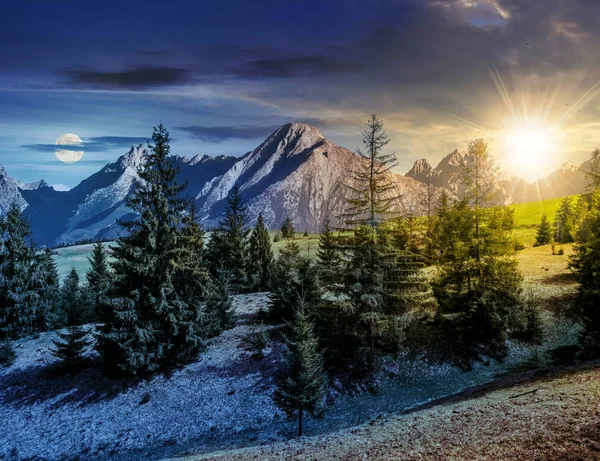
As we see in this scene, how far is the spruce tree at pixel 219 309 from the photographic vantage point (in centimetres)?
3194

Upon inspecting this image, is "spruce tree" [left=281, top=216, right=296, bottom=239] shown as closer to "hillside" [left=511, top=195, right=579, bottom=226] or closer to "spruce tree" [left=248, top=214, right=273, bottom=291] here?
"spruce tree" [left=248, top=214, right=273, bottom=291]

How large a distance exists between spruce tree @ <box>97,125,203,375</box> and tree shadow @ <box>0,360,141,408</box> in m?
1.33

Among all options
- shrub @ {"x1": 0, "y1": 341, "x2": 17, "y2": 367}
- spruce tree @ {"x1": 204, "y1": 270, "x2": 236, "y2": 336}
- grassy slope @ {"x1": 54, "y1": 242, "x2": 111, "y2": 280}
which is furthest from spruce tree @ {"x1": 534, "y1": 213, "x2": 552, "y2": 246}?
grassy slope @ {"x1": 54, "y1": 242, "x2": 111, "y2": 280}

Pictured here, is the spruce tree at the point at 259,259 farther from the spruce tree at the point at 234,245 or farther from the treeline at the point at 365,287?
the treeline at the point at 365,287

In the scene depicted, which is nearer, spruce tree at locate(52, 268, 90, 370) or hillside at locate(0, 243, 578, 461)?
hillside at locate(0, 243, 578, 461)

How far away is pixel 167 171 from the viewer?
27281 millimetres

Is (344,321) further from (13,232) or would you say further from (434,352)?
(13,232)

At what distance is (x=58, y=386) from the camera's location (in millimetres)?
28156

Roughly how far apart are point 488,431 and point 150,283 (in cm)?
2367

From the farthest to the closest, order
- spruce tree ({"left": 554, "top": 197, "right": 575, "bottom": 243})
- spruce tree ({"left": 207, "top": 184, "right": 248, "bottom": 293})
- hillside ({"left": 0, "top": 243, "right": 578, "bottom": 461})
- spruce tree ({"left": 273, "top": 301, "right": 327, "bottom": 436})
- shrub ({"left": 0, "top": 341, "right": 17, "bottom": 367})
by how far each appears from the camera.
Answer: spruce tree ({"left": 554, "top": 197, "right": 575, "bottom": 243}) → spruce tree ({"left": 207, "top": 184, "right": 248, "bottom": 293}) → shrub ({"left": 0, "top": 341, "right": 17, "bottom": 367}) → hillside ({"left": 0, "top": 243, "right": 578, "bottom": 461}) → spruce tree ({"left": 273, "top": 301, "right": 327, "bottom": 436})

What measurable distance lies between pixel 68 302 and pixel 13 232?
2117 centimetres

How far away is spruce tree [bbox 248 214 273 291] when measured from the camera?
57.6 metres

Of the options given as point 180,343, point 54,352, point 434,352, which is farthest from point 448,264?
point 54,352

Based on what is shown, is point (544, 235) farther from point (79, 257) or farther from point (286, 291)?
point (79, 257)
